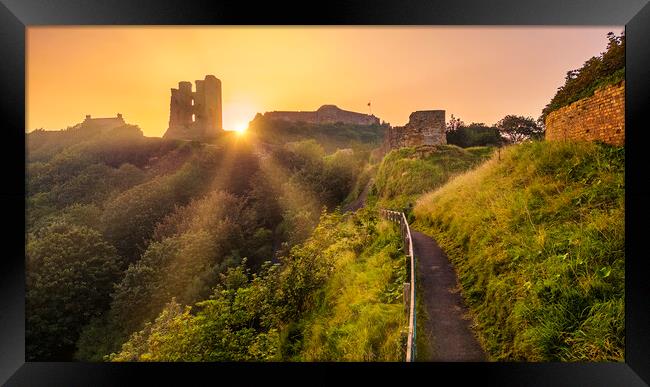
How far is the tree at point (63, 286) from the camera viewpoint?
1424 cm

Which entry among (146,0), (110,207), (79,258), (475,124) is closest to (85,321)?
(79,258)

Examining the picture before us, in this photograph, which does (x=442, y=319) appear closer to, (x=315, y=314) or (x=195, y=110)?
(x=315, y=314)

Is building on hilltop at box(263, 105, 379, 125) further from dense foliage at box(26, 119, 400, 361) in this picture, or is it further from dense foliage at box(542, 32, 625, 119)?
dense foliage at box(542, 32, 625, 119)

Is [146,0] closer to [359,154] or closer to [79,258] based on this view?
[79,258]

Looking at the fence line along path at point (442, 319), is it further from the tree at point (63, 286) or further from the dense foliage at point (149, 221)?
the tree at point (63, 286)

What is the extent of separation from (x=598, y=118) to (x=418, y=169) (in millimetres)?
10737

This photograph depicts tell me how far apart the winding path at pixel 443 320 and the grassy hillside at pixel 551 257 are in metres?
0.15

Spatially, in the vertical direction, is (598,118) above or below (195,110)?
below

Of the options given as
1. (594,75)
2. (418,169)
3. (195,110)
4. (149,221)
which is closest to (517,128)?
(418,169)

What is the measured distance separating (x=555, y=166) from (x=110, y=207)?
21822mm

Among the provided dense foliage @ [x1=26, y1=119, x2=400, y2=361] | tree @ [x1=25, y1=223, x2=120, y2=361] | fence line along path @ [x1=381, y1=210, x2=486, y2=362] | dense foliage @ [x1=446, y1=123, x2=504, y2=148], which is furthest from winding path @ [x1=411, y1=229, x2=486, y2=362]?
tree @ [x1=25, y1=223, x2=120, y2=361]

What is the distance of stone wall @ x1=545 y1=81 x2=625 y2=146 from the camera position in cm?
580

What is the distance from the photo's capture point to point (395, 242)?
798 centimetres

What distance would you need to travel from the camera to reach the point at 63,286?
1505 centimetres
